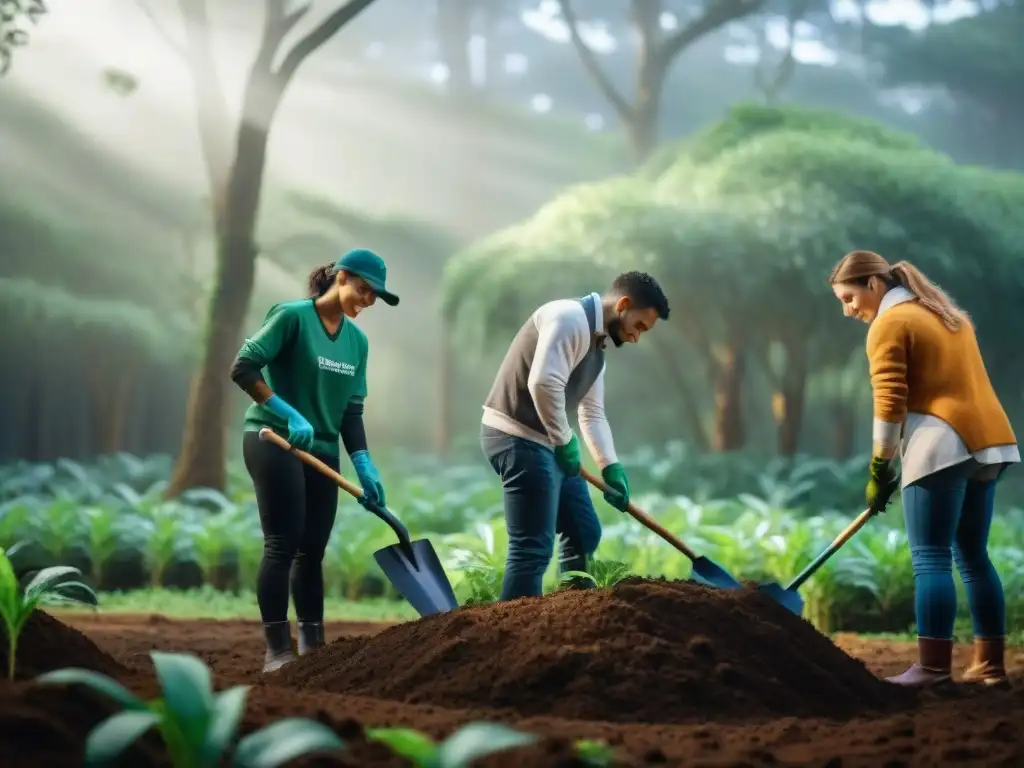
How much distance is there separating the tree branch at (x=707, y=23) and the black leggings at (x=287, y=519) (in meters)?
11.6

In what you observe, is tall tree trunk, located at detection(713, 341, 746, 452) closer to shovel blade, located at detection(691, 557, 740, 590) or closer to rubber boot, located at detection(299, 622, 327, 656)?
shovel blade, located at detection(691, 557, 740, 590)

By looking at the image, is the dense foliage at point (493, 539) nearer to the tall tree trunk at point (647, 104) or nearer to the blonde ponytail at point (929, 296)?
the blonde ponytail at point (929, 296)

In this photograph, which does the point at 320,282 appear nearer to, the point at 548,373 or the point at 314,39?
the point at 548,373

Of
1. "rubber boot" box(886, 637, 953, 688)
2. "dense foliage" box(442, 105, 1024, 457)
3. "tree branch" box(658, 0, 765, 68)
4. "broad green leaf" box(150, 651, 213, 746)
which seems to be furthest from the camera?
"tree branch" box(658, 0, 765, 68)

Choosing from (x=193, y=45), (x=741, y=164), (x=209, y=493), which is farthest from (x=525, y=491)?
(x=741, y=164)

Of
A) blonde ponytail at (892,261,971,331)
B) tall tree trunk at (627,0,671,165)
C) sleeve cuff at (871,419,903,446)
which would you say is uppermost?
tall tree trunk at (627,0,671,165)

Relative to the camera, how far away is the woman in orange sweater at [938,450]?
11.5 feet

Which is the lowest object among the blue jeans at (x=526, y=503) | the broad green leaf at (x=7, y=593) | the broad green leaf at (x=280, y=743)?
the broad green leaf at (x=280, y=743)

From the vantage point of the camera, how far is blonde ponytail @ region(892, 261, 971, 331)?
11.9 ft

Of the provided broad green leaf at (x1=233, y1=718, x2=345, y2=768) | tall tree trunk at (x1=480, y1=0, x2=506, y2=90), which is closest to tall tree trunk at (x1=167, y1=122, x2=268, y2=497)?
broad green leaf at (x1=233, y1=718, x2=345, y2=768)

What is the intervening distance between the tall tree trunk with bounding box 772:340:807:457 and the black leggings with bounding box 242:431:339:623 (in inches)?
328

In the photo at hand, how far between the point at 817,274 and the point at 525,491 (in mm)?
7366

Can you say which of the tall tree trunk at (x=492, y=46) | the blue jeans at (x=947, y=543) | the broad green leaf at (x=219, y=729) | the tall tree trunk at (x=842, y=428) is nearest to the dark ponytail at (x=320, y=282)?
the blue jeans at (x=947, y=543)

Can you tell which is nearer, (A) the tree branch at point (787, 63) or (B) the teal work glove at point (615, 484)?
(B) the teal work glove at point (615, 484)
